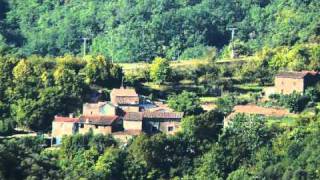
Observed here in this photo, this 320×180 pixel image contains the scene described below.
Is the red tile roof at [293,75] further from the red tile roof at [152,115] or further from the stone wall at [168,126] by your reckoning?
A: the stone wall at [168,126]

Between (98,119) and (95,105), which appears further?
(95,105)

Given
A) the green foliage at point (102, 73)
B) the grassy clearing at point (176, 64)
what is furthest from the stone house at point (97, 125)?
the grassy clearing at point (176, 64)

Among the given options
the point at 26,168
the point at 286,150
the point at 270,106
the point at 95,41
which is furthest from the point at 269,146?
the point at 95,41

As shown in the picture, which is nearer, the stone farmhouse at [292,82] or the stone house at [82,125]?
the stone house at [82,125]

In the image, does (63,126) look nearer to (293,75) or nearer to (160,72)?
(160,72)

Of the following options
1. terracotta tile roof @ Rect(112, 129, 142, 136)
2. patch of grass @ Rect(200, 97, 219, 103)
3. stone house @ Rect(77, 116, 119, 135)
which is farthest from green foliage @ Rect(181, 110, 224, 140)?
patch of grass @ Rect(200, 97, 219, 103)

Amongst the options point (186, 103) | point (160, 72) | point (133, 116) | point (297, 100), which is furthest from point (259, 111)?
point (160, 72)
